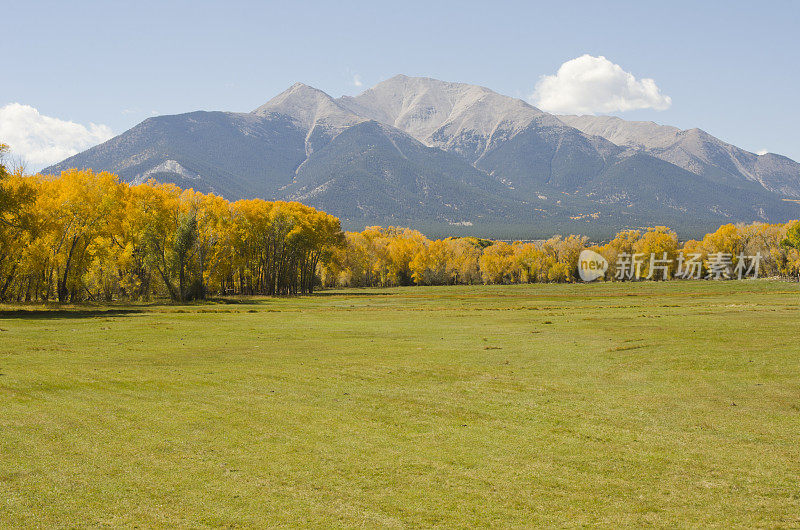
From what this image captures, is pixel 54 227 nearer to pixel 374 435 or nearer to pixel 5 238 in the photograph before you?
pixel 5 238

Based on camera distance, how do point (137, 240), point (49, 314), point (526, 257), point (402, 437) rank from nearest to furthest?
point (402, 437) → point (49, 314) → point (137, 240) → point (526, 257)

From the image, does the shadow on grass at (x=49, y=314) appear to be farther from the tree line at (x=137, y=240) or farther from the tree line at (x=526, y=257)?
the tree line at (x=526, y=257)

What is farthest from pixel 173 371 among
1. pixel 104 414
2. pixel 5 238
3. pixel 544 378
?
pixel 5 238

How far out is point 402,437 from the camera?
13.0 metres

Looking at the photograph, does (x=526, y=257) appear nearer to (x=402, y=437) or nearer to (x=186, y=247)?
(x=186, y=247)

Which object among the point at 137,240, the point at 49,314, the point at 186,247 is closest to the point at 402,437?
the point at 49,314

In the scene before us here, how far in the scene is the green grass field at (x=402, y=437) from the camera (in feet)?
29.8

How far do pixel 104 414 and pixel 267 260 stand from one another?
309 ft

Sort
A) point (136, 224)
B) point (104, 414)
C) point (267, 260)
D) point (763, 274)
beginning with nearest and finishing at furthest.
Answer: point (104, 414), point (136, 224), point (267, 260), point (763, 274)

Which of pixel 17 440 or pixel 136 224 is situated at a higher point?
pixel 136 224

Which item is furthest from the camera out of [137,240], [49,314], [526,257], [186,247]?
[526,257]

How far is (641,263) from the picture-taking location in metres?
167

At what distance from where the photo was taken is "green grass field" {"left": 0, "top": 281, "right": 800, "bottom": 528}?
29.8 feet

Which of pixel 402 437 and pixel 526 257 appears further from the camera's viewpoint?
pixel 526 257
